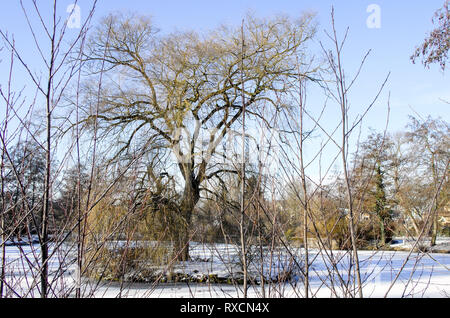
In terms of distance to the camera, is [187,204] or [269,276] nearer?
[269,276]

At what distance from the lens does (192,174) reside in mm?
6867

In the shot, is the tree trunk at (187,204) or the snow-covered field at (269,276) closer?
the snow-covered field at (269,276)

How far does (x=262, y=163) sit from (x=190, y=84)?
6.53 m

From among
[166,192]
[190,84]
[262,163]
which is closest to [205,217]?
[166,192]

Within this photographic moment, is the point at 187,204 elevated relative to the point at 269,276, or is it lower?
elevated

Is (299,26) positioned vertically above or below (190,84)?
above

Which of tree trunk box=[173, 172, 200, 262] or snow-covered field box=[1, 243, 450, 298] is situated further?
tree trunk box=[173, 172, 200, 262]
